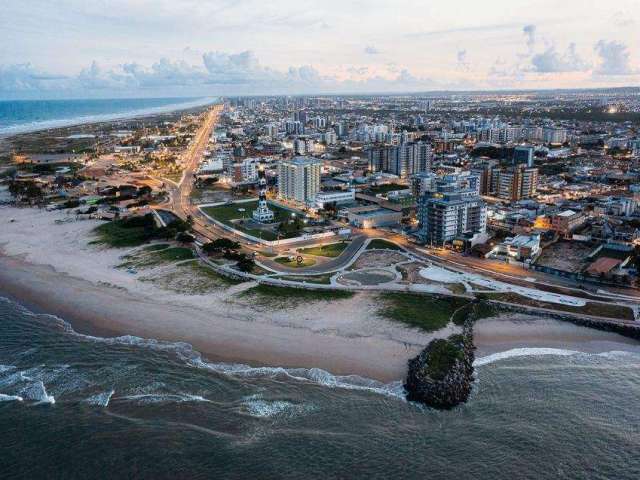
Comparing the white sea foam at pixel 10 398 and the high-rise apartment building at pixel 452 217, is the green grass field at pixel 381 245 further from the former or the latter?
the white sea foam at pixel 10 398

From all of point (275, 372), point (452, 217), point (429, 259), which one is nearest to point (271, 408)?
point (275, 372)

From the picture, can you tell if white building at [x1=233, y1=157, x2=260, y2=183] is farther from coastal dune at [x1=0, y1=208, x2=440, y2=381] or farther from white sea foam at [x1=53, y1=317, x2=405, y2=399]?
white sea foam at [x1=53, y1=317, x2=405, y2=399]

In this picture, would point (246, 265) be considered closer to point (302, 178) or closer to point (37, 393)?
point (37, 393)

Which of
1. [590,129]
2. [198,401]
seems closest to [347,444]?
[198,401]

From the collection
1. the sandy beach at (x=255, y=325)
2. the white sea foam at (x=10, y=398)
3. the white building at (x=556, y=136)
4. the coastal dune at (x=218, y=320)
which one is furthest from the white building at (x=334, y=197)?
the white building at (x=556, y=136)

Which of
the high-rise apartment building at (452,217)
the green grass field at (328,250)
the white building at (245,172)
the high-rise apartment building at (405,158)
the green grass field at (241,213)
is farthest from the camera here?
the high-rise apartment building at (405,158)
